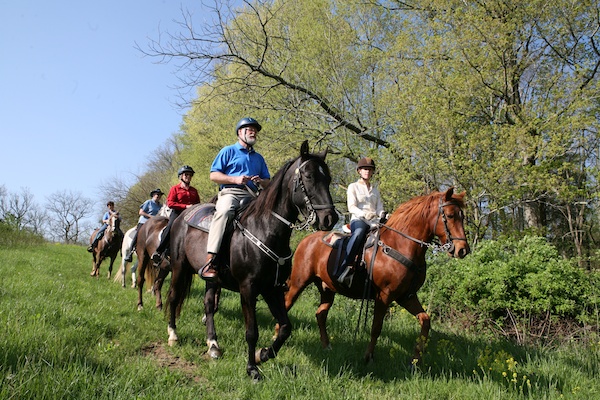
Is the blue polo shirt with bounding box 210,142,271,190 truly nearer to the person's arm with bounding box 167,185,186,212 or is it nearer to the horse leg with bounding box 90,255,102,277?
the person's arm with bounding box 167,185,186,212

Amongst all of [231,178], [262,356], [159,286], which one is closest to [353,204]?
[231,178]

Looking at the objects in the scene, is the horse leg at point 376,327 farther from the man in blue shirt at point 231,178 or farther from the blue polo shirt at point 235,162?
the blue polo shirt at point 235,162

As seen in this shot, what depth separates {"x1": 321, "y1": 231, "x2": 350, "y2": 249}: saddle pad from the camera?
20.0ft

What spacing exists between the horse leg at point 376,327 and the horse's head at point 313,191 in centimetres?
199

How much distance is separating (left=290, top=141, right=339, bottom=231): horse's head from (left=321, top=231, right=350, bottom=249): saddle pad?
7.47 ft

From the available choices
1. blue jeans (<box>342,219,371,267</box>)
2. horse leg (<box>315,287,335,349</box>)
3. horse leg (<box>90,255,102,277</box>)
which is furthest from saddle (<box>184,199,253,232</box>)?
horse leg (<box>90,255,102,277</box>)

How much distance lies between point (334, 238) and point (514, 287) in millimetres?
3589

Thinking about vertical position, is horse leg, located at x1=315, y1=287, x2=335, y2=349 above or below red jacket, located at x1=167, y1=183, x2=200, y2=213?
below

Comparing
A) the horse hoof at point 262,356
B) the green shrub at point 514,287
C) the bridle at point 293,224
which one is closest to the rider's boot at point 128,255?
the bridle at point 293,224

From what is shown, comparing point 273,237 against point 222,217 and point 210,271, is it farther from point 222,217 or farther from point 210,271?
point 210,271

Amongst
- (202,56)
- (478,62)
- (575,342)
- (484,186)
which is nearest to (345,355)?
(575,342)

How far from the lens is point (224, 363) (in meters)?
4.27

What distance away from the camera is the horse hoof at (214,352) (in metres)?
4.55

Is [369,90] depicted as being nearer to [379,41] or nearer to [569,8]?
[379,41]
